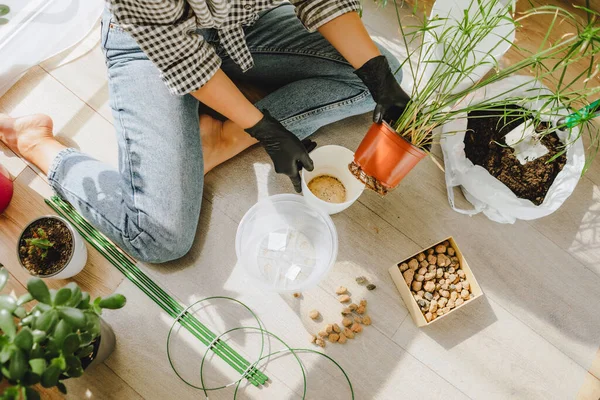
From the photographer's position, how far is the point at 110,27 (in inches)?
37.0

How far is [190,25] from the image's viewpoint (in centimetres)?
76

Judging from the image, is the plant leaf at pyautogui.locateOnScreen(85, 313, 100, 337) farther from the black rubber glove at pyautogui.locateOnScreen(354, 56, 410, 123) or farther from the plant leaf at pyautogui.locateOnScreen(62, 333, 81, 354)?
the black rubber glove at pyautogui.locateOnScreen(354, 56, 410, 123)

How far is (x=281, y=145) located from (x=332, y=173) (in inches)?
8.4

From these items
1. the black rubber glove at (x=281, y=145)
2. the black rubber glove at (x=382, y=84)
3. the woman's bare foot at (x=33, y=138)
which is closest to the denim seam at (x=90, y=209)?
the woman's bare foot at (x=33, y=138)

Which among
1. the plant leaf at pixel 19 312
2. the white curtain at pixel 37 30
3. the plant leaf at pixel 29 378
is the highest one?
the white curtain at pixel 37 30

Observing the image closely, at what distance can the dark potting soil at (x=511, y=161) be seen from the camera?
41.2 inches

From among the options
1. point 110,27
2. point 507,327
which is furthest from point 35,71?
point 507,327

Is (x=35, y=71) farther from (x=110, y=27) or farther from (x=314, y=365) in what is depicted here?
(x=314, y=365)

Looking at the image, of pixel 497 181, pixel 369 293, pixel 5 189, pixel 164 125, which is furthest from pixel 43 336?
pixel 497 181

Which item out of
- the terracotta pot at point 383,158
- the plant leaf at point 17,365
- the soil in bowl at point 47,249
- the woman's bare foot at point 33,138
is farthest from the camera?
the woman's bare foot at point 33,138

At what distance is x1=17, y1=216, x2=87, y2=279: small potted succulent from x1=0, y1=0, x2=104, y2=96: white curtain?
Answer: 1.40 feet

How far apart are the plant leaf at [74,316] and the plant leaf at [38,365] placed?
58 mm

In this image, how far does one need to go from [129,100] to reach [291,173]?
377 mm

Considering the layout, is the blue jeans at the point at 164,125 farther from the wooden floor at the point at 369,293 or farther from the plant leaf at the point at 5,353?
the plant leaf at the point at 5,353
